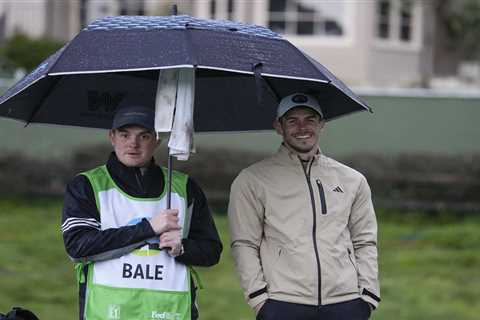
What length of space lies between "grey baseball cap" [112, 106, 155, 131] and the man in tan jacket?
0.54 metres

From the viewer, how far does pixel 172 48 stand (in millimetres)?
4051

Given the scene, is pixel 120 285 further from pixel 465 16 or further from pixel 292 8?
pixel 465 16

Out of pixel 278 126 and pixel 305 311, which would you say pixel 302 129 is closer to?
pixel 278 126

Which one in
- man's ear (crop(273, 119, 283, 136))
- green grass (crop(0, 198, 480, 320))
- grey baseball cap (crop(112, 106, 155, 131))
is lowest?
green grass (crop(0, 198, 480, 320))

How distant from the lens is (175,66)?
3941 millimetres

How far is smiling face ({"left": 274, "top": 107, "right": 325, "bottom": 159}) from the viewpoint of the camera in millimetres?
4582

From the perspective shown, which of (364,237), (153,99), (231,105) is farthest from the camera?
(231,105)

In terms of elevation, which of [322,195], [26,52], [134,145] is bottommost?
[322,195]

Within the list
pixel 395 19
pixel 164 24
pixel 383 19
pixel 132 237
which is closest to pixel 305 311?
pixel 132 237

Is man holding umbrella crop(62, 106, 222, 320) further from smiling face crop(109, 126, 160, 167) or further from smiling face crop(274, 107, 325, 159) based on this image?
smiling face crop(274, 107, 325, 159)

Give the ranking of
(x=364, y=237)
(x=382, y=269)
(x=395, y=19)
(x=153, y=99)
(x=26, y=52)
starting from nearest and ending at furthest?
(x=364, y=237) → (x=153, y=99) → (x=382, y=269) → (x=26, y=52) → (x=395, y=19)

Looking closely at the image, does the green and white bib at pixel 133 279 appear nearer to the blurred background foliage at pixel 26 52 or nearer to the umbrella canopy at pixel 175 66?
the umbrella canopy at pixel 175 66

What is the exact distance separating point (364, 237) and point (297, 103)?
2.33 feet

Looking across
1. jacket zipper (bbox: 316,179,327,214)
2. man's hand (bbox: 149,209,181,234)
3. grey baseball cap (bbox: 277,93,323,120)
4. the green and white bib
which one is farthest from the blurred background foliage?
man's hand (bbox: 149,209,181,234)
